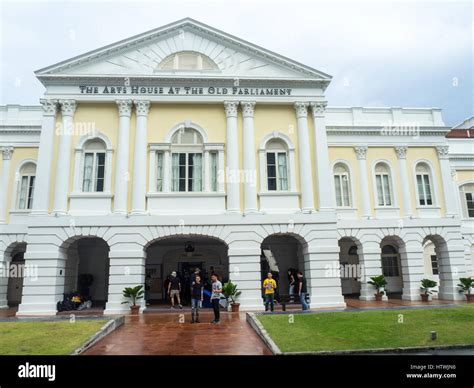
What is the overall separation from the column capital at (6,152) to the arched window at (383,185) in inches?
879

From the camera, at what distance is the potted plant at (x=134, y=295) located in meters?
16.3

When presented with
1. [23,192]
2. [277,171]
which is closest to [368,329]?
[277,171]

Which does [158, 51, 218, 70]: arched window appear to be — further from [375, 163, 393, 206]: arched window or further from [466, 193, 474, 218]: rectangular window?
[466, 193, 474, 218]: rectangular window

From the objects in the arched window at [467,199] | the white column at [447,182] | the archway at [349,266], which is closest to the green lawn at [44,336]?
the archway at [349,266]

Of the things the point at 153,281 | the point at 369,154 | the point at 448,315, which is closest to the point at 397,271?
the point at 369,154

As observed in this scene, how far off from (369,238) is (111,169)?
15.3m

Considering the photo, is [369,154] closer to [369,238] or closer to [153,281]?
[369,238]

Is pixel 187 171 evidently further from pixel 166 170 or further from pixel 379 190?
pixel 379 190

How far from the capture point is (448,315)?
43.4 feet

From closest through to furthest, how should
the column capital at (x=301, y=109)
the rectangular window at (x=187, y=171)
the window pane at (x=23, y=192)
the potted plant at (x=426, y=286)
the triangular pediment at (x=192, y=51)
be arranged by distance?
the rectangular window at (x=187, y=171), the triangular pediment at (x=192, y=51), the column capital at (x=301, y=109), the potted plant at (x=426, y=286), the window pane at (x=23, y=192)

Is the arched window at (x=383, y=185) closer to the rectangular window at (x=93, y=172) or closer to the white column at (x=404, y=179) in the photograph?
the white column at (x=404, y=179)

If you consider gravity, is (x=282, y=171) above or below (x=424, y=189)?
above

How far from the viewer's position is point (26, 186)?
21.9 m

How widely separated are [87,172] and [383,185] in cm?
1757
